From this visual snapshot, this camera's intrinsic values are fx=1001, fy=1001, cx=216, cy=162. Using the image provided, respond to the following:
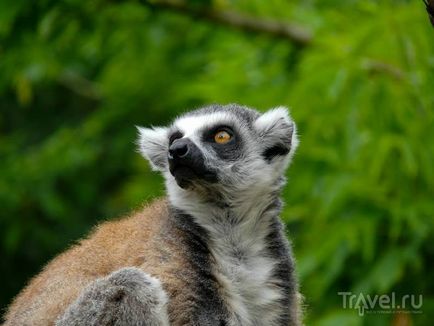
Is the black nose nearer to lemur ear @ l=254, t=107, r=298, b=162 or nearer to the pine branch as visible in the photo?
lemur ear @ l=254, t=107, r=298, b=162

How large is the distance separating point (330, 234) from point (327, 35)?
2241 mm

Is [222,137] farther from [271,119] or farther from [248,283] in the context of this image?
[248,283]

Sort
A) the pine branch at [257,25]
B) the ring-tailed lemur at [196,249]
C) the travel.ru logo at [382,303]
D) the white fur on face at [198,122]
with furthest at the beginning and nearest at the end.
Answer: the pine branch at [257,25]
the travel.ru logo at [382,303]
the white fur on face at [198,122]
the ring-tailed lemur at [196,249]

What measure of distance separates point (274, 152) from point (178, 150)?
104cm

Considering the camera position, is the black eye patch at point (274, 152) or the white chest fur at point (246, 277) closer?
the white chest fur at point (246, 277)

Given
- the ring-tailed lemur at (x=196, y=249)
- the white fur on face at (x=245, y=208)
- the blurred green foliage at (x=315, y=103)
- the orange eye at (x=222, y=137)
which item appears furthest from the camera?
the blurred green foliage at (x=315, y=103)

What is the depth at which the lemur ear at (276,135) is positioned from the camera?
8117 millimetres

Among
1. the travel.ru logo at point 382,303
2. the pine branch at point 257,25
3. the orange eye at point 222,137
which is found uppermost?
the pine branch at point 257,25

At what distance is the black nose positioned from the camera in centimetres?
745

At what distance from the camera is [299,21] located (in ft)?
40.5

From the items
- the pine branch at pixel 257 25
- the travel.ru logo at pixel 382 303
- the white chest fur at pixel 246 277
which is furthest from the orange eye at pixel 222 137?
the pine branch at pixel 257 25

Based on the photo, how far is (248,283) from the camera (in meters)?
7.42

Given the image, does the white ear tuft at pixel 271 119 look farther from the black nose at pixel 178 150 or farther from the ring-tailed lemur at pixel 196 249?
the black nose at pixel 178 150

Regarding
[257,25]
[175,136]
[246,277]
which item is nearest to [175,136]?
[175,136]
